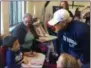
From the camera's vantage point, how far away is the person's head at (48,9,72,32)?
4.38 ft

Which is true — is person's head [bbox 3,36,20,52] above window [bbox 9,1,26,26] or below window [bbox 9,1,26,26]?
below

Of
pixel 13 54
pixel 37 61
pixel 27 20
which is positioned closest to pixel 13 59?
pixel 13 54

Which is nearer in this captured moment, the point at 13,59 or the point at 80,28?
the point at 80,28

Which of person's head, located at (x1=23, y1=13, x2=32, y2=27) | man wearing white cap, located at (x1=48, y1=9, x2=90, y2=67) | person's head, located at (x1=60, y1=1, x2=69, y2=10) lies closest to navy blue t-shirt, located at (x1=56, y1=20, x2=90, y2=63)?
man wearing white cap, located at (x1=48, y1=9, x2=90, y2=67)

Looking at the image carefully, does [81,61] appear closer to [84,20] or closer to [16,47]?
[84,20]

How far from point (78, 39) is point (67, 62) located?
178 mm

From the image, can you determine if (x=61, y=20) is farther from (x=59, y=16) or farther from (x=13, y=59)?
(x=13, y=59)

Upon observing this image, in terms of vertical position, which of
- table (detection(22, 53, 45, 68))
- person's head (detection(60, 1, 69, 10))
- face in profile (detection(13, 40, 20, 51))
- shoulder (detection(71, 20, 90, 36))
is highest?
person's head (detection(60, 1, 69, 10))

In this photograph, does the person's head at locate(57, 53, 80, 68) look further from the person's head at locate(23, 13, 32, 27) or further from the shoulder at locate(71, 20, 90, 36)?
the person's head at locate(23, 13, 32, 27)

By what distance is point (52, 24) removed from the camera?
137 cm

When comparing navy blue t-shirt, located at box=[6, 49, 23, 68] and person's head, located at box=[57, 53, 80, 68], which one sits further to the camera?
navy blue t-shirt, located at box=[6, 49, 23, 68]

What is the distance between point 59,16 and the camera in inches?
53.4

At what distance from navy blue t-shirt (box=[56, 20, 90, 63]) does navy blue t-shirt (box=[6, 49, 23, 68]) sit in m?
0.36

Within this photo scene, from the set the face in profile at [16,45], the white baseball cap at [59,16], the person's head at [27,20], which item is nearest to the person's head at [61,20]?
the white baseball cap at [59,16]
